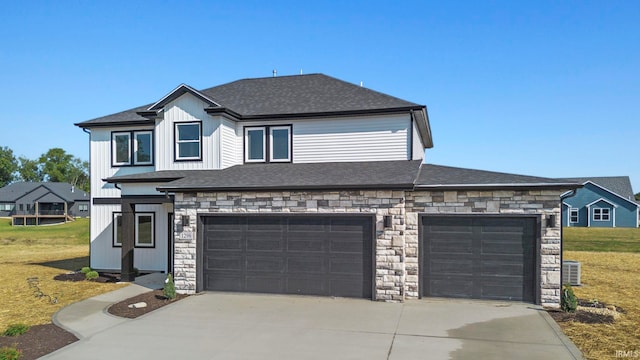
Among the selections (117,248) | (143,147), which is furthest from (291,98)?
(117,248)

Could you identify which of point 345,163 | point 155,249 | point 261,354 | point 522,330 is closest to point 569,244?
point 345,163

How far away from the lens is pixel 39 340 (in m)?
8.56

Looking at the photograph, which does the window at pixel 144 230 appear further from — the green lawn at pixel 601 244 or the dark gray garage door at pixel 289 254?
the green lawn at pixel 601 244

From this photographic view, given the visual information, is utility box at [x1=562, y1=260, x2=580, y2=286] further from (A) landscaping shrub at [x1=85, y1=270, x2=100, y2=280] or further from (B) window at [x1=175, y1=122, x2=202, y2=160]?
(A) landscaping shrub at [x1=85, y1=270, x2=100, y2=280]

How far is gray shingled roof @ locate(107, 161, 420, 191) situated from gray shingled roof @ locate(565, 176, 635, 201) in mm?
44954

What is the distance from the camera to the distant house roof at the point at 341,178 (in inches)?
449

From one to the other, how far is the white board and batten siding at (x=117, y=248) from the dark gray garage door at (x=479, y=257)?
9.83 metres

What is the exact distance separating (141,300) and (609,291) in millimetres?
13865

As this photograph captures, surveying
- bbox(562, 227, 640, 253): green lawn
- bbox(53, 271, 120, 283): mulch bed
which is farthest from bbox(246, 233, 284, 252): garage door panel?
bbox(562, 227, 640, 253): green lawn

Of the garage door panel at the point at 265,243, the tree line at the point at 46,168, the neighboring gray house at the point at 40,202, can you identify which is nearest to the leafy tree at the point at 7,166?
the tree line at the point at 46,168

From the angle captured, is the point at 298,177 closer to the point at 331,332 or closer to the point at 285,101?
the point at 285,101

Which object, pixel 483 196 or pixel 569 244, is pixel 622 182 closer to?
pixel 569 244

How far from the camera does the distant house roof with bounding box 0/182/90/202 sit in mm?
64062

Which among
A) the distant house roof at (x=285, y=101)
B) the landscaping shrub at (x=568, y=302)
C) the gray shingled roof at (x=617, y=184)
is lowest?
the landscaping shrub at (x=568, y=302)
